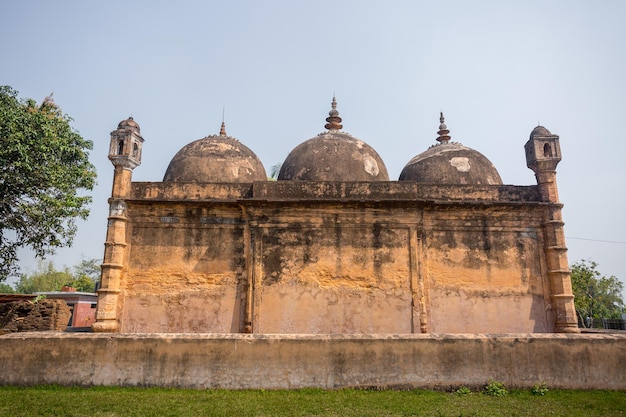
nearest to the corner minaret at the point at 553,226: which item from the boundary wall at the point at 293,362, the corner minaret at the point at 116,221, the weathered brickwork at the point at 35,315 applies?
the boundary wall at the point at 293,362

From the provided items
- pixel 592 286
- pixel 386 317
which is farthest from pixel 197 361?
pixel 592 286

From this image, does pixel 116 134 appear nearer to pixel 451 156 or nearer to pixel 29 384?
pixel 29 384

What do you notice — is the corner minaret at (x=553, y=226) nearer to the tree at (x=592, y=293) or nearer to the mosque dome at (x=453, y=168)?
the mosque dome at (x=453, y=168)

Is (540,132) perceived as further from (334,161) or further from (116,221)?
(116,221)

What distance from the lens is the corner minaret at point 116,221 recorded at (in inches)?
383

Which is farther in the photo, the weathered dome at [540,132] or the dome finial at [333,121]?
the dome finial at [333,121]

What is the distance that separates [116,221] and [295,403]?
672 centimetres

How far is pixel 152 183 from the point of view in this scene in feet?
35.2

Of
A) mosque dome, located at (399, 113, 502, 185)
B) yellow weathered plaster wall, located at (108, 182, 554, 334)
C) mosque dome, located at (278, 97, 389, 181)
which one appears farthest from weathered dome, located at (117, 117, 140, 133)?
mosque dome, located at (399, 113, 502, 185)

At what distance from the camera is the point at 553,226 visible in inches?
408

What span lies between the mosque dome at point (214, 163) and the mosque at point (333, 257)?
5.11 ft

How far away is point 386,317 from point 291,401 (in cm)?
456

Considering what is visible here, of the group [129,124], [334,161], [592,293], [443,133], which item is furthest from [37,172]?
[592,293]

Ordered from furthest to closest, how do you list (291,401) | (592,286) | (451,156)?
1. (592,286)
2. (451,156)
3. (291,401)
